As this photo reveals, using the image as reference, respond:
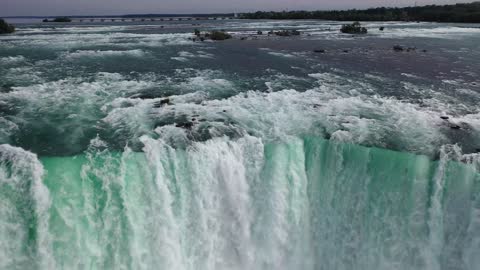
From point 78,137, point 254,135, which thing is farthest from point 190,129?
point 78,137

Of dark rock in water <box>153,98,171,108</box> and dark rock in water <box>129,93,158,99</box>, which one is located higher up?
dark rock in water <box>129,93,158,99</box>

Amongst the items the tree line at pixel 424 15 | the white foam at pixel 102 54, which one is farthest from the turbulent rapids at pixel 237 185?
the tree line at pixel 424 15

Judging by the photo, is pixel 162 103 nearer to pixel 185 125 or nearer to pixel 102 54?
pixel 185 125

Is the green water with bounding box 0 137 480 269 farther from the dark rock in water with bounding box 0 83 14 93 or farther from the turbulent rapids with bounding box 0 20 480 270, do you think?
the dark rock in water with bounding box 0 83 14 93

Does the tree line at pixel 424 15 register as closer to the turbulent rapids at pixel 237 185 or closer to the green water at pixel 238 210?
the turbulent rapids at pixel 237 185

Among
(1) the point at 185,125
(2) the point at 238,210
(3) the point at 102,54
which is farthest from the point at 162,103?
(3) the point at 102,54

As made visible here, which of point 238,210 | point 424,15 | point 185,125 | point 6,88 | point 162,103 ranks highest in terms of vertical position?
point 424,15

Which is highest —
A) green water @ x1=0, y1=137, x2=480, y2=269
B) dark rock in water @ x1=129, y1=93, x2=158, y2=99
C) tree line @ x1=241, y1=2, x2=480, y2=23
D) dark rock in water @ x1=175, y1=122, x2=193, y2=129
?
tree line @ x1=241, y1=2, x2=480, y2=23

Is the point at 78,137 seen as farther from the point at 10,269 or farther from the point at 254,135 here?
the point at 254,135

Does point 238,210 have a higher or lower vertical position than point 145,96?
lower

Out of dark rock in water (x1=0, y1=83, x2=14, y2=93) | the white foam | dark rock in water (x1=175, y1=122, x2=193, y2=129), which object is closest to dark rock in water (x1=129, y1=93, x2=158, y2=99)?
dark rock in water (x1=175, y1=122, x2=193, y2=129)

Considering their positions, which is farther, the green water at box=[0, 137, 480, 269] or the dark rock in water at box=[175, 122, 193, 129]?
the dark rock in water at box=[175, 122, 193, 129]
